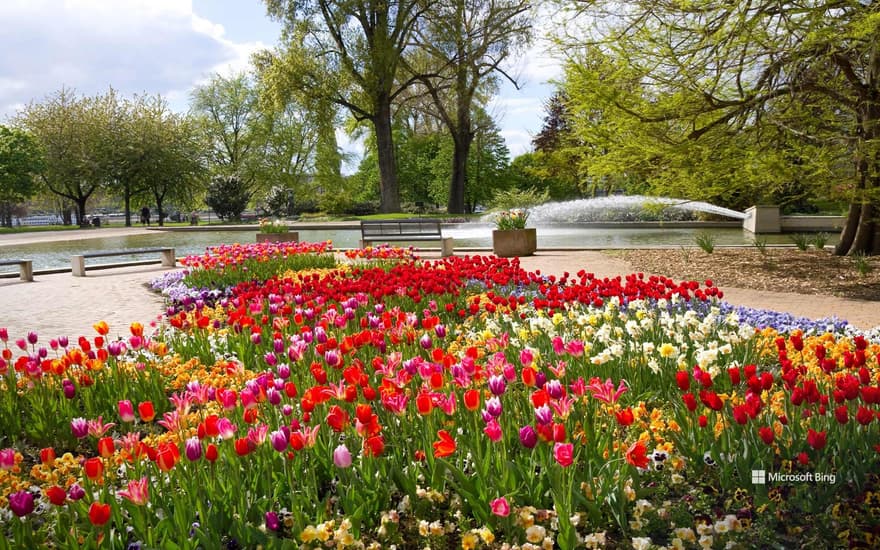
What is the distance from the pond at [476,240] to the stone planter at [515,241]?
4.09 meters

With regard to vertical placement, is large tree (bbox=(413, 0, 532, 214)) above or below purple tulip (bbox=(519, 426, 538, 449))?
above

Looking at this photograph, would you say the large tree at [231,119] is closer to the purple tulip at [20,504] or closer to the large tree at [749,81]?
the large tree at [749,81]

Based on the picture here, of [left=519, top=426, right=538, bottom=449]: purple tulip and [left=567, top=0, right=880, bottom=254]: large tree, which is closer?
[left=519, top=426, right=538, bottom=449]: purple tulip

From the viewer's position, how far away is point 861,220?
41.4 feet

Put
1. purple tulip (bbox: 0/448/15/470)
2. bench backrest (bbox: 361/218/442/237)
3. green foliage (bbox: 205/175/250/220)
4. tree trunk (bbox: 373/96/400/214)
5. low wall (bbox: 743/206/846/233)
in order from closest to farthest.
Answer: purple tulip (bbox: 0/448/15/470) → bench backrest (bbox: 361/218/442/237) → low wall (bbox: 743/206/846/233) → tree trunk (bbox: 373/96/400/214) → green foliage (bbox: 205/175/250/220)

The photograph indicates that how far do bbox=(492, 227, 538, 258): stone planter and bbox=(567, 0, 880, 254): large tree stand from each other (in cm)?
350

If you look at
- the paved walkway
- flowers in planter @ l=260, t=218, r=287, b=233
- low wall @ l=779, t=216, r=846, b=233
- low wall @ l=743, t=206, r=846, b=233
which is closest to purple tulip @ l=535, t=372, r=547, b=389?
the paved walkway

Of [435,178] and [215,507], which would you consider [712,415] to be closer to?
[215,507]

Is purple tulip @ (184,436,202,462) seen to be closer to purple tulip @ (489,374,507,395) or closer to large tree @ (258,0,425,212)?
purple tulip @ (489,374,507,395)

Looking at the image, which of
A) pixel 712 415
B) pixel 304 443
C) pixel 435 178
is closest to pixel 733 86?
pixel 712 415

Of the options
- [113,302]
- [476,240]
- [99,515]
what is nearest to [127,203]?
[476,240]

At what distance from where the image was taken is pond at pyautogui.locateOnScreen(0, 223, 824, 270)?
20453 millimetres

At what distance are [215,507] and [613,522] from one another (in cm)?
154

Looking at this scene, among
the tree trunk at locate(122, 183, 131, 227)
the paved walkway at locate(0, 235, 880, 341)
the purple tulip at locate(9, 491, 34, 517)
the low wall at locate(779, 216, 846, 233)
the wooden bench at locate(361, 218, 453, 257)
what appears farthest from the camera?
the tree trunk at locate(122, 183, 131, 227)
